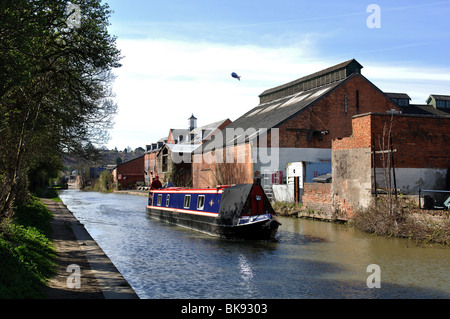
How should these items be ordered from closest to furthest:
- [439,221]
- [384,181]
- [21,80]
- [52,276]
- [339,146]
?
[52,276], [21,80], [439,221], [384,181], [339,146]

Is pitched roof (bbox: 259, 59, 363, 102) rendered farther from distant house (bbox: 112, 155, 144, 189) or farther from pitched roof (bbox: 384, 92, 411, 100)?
distant house (bbox: 112, 155, 144, 189)

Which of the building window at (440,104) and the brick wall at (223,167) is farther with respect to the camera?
the building window at (440,104)

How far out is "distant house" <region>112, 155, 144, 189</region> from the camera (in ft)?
205

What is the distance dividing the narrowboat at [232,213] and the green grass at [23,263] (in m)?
6.17

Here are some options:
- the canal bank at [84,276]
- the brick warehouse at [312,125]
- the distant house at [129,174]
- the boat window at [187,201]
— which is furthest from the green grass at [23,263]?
the distant house at [129,174]

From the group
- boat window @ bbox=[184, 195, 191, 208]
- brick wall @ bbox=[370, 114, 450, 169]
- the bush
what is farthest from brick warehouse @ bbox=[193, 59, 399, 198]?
the bush

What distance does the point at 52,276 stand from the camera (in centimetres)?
688

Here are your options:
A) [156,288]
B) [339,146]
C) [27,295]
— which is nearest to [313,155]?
[339,146]

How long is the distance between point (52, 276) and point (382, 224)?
1083cm

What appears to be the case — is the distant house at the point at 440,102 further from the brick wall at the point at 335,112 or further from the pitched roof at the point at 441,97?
the brick wall at the point at 335,112

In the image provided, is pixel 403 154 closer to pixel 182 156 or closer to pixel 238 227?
pixel 238 227

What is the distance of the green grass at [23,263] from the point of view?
5454 mm

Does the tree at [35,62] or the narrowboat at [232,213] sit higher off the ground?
the tree at [35,62]

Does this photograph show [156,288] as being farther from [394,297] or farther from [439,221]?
[439,221]
